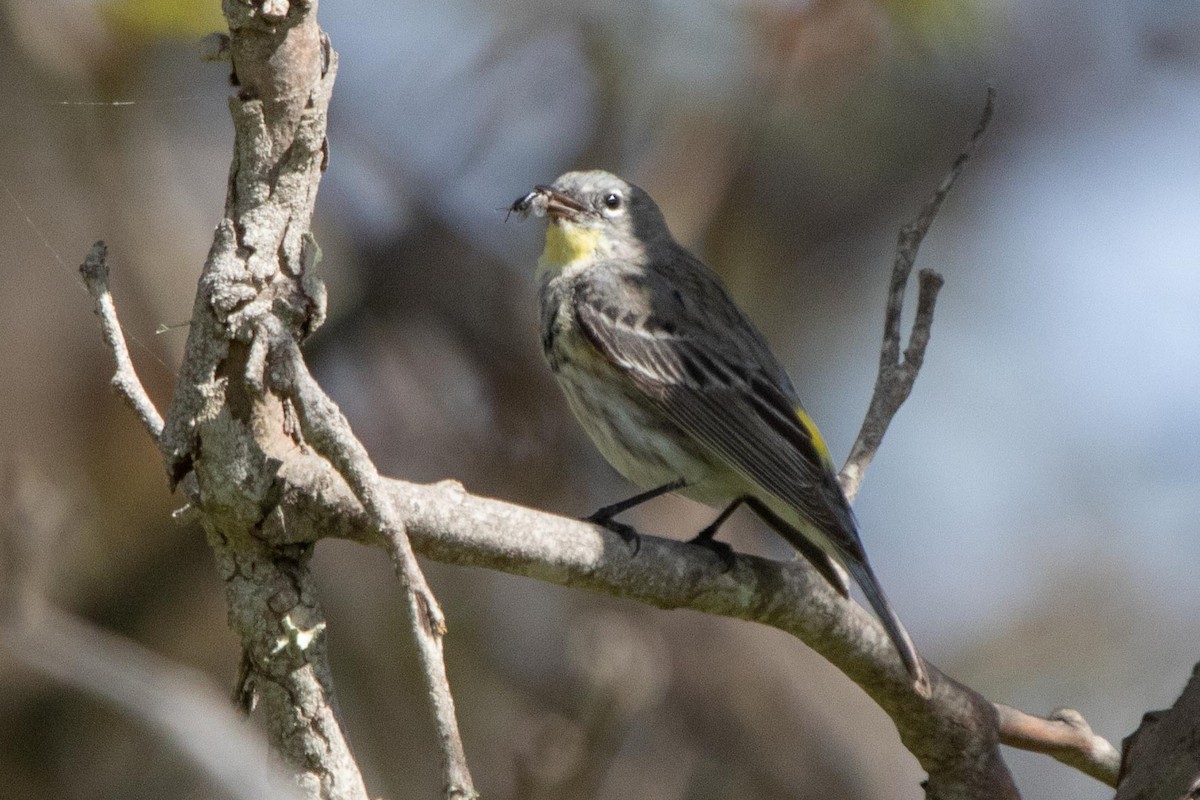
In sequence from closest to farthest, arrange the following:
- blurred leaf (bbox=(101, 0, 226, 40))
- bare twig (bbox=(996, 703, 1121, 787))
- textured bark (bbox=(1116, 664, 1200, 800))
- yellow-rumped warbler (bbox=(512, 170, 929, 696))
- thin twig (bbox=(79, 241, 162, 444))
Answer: thin twig (bbox=(79, 241, 162, 444)) → textured bark (bbox=(1116, 664, 1200, 800)) → bare twig (bbox=(996, 703, 1121, 787)) → yellow-rumped warbler (bbox=(512, 170, 929, 696)) → blurred leaf (bbox=(101, 0, 226, 40))

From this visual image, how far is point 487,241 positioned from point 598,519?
3.82 m

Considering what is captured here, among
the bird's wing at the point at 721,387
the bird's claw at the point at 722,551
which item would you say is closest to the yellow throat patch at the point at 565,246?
the bird's wing at the point at 721,387

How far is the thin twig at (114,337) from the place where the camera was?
2.67 meters

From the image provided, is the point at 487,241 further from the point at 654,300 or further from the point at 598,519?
the point at 598,519

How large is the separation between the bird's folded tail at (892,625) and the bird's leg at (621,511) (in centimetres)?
75

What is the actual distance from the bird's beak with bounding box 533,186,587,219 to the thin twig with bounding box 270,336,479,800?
9.54ft

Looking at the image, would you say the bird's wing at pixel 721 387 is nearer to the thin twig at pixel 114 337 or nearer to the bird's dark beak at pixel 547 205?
the bird's dark beak at pixel 547 205

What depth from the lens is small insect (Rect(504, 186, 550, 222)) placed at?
5324 mm

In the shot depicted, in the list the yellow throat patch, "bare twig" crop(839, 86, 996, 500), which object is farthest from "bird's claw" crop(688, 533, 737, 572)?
the yellow throat patch

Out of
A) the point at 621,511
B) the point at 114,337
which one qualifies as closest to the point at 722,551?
the point at 621,511

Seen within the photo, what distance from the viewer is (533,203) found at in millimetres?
5340

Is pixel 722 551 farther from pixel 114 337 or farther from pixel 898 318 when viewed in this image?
pixel 114 337

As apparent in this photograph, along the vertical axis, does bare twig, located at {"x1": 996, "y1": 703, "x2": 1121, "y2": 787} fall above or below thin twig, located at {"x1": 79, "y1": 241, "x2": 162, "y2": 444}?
below

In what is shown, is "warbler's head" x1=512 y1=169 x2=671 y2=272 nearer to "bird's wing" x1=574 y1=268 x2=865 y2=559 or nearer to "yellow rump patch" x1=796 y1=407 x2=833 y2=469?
"bird's wing" x1=574 y1=268 x2=865 y2=559
